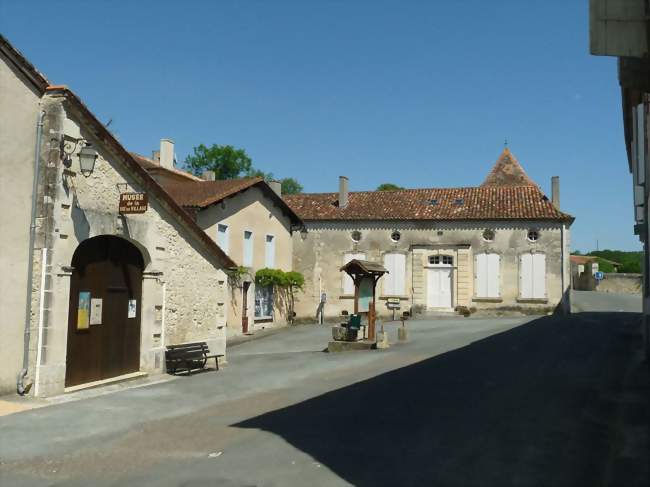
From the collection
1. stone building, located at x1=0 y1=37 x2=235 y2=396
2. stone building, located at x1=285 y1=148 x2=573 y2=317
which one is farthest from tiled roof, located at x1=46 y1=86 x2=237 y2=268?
stone building, located at x1=285 y1=148 x2=573 y2=317

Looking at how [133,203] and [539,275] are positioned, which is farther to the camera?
[539,275]

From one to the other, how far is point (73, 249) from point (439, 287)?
18.7m

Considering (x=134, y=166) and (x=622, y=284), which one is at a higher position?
(x=134, y=166)

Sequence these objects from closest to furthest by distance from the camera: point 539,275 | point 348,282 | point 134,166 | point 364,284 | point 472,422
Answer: point 472,422, point 134,166, point 364,284, point 539,275, point 348,282

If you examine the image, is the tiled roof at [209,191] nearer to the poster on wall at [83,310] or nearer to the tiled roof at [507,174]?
the poster on wall at [83,310]

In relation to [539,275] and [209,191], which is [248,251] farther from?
[539,275]

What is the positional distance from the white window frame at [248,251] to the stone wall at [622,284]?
2742 cm

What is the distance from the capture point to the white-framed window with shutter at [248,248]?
2348 centimetres

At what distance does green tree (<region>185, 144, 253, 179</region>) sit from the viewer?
4734 centimetres

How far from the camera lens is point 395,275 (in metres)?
26.8

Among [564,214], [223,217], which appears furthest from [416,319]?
[223,217]

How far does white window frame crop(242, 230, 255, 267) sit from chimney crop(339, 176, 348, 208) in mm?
6230

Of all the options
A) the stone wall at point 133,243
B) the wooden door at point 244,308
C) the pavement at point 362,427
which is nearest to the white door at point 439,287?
the wooden door at point 244,308

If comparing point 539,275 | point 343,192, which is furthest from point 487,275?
point 343,192
